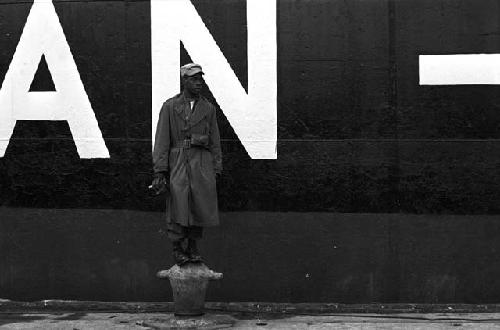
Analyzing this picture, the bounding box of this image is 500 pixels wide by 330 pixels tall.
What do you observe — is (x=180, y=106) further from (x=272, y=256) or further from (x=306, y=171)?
(x=272, y=256)

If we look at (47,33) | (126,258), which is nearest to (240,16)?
(47,33)

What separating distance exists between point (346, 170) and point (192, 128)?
5.54 ft

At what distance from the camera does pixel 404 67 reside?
719cm

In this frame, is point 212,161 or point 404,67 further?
point 404,67

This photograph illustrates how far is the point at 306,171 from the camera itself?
730 centimetres

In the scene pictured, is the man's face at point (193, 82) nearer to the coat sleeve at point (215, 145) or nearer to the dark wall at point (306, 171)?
the coat sleeve at point (215, 145)

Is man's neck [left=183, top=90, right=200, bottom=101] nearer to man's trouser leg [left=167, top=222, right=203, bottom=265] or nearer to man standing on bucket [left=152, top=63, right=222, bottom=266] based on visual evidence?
man standing on bucket [left=152, top=63, right=222, bottom=266]

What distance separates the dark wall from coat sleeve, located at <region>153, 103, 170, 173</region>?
0.92 m

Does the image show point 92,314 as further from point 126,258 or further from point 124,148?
point 124,148

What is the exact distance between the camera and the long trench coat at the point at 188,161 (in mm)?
6410

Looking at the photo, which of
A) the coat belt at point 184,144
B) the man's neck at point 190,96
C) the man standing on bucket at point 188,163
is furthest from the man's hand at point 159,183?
the man's neck at point 190,96

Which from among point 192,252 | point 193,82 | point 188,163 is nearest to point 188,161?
point 188,163

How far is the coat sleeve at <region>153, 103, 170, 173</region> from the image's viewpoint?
6.43 m

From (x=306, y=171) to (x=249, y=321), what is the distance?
1571mm
